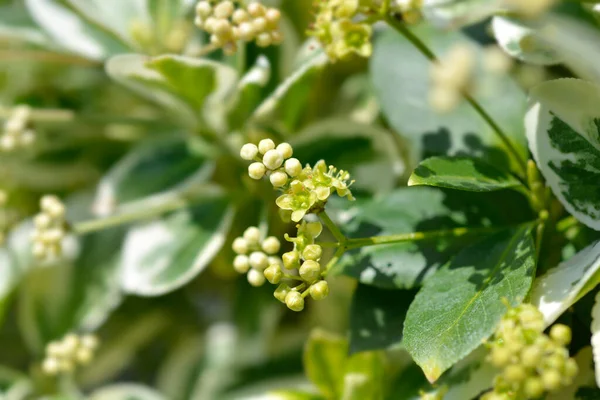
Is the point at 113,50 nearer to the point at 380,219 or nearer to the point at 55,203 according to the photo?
the point at 55,203

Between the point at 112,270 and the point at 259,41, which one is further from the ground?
the point at 259,41

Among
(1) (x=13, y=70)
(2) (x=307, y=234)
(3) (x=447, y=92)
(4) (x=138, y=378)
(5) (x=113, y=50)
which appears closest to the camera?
(2) (x=307, y=234)

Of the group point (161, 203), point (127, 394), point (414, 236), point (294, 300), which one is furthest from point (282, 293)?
point (127, 394)

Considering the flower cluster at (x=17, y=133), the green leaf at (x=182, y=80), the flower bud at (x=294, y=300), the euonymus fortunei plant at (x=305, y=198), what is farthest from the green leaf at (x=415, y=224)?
the flower cluster at (x=17, y=133)

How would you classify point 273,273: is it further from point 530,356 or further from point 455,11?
point 455,11

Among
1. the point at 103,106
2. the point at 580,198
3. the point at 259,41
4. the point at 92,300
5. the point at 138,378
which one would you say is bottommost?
the point at 138,378

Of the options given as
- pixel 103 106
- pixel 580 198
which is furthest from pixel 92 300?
pixel 580 198

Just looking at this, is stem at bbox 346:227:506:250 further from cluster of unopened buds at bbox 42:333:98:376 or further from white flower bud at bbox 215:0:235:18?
cluster of unopened buds at bbox 42:333:98:376
